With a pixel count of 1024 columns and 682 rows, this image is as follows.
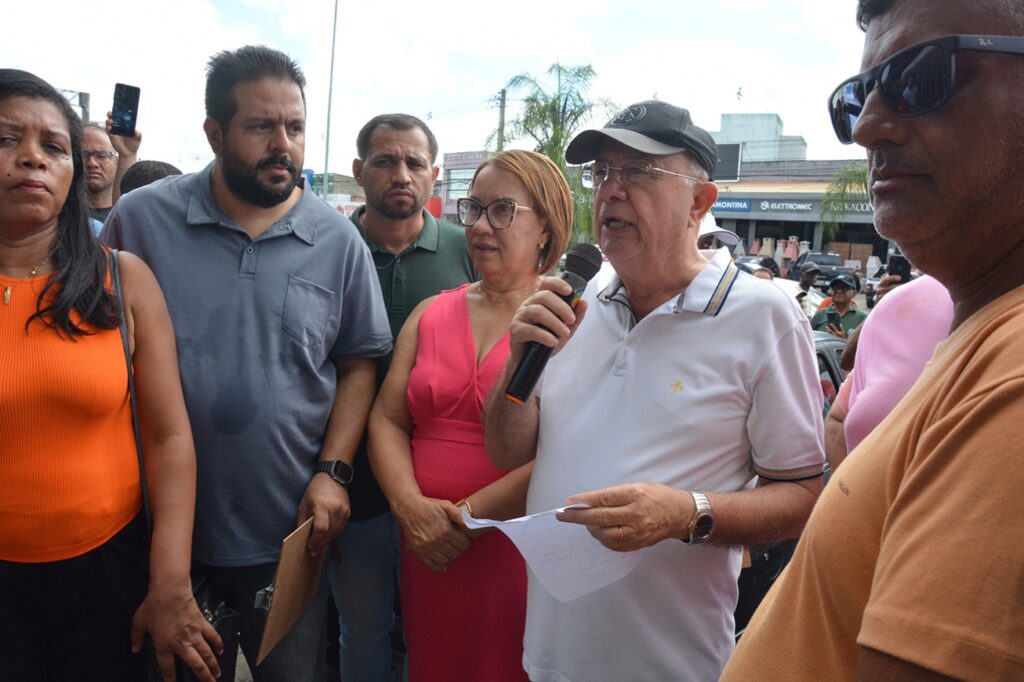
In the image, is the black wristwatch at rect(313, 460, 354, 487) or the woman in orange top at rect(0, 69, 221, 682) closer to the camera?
the woman in orange top at rect(0, 69, 221, 682)

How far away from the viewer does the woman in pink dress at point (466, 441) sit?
223 cm

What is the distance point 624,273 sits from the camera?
200 cm

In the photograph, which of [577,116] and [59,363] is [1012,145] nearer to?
[59,363]

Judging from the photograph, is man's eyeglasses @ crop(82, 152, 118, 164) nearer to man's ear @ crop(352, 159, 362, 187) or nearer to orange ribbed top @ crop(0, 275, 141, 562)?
man's ear @ crop(352, 159, 362, 187)

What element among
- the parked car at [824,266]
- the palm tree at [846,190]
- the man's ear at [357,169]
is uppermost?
the palm tree at [846,190]

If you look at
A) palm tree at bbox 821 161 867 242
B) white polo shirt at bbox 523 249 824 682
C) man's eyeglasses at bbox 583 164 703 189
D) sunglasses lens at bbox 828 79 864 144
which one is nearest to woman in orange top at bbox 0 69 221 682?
white polo shirt at bbox 523 249 824 682

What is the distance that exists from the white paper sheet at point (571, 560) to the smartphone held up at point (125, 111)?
375 cm

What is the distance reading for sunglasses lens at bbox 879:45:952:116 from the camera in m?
0.91

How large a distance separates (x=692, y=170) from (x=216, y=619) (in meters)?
2.00

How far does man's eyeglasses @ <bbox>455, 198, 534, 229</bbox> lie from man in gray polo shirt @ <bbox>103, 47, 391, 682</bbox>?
0.44 metres

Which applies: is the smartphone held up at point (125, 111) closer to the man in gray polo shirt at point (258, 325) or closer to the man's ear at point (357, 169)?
the man's ear at point (357, 169)

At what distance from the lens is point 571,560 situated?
1.72 meters

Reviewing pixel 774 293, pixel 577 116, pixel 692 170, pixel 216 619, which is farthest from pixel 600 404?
pixel 577 116

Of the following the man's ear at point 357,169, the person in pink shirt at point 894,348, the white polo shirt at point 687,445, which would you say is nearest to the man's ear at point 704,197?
the white polo shirt at point 687,445
